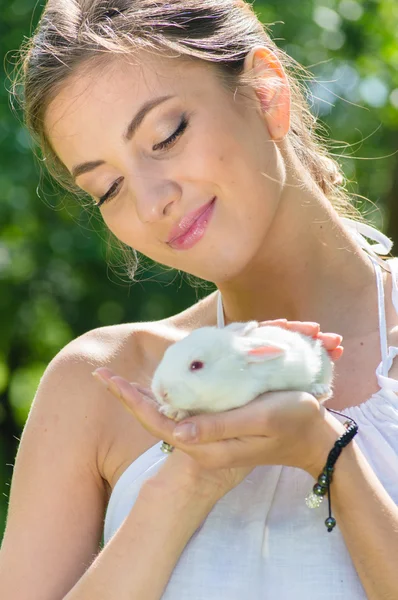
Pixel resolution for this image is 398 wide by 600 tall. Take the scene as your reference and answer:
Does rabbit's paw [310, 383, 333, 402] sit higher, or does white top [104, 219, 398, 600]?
rabbit's paw [310, 383, 333, 402]

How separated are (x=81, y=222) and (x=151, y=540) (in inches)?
152

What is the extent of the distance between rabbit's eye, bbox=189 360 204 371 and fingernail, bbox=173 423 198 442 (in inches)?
5.6

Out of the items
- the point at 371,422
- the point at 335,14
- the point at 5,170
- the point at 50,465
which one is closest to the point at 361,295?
the point at 371,422

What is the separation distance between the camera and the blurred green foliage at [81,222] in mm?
5742

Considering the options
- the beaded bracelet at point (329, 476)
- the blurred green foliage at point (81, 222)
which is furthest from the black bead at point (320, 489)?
the blurred green foliage at point (81, 222)

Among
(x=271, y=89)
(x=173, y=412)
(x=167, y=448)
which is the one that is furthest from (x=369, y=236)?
(x=173, y=412)

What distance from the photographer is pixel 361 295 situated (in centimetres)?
300

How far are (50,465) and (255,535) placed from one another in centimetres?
65

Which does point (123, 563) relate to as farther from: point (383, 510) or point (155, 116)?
point (155, 116)

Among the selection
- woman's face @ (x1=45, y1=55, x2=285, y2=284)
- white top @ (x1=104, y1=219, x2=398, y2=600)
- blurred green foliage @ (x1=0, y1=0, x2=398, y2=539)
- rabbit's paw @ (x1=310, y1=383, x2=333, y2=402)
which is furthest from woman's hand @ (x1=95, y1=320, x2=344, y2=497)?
blurred green foliage @ (x1=0, y1=0, x2=398, y2=539)

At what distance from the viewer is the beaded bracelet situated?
2.32 meters

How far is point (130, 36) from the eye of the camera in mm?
2748

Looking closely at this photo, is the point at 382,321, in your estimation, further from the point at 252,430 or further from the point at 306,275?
the point at 252,430

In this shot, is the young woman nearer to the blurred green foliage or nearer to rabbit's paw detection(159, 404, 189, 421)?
rabbit's paw detection(159, 404, 189, 421)
